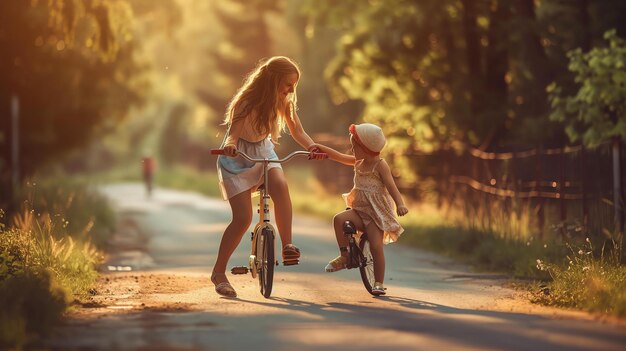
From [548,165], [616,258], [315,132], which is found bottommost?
[616,258]

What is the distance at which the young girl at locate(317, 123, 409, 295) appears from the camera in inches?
439

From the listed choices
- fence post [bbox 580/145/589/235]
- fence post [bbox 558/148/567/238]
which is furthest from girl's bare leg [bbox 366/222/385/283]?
fence post [bbox 558/148/567/238]

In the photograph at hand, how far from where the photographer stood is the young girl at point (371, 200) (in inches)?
439

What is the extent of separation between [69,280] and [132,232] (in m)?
11.4

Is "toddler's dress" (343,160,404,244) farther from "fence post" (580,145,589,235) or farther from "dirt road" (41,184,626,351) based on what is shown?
"fence post" (580,145,589,235)

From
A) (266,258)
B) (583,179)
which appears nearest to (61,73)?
(583,179)

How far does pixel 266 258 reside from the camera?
430 inches

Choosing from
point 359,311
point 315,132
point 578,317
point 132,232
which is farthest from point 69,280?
point 315,132

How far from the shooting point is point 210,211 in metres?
32.1

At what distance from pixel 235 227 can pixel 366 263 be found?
1190 mm

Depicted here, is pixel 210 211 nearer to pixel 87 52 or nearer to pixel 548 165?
pixel 87 52

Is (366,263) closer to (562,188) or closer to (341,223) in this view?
(341,223)

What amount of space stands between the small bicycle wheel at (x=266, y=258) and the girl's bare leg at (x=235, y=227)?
0.29m

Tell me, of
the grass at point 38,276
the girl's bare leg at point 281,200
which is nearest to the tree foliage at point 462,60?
the grass at point 38,276
